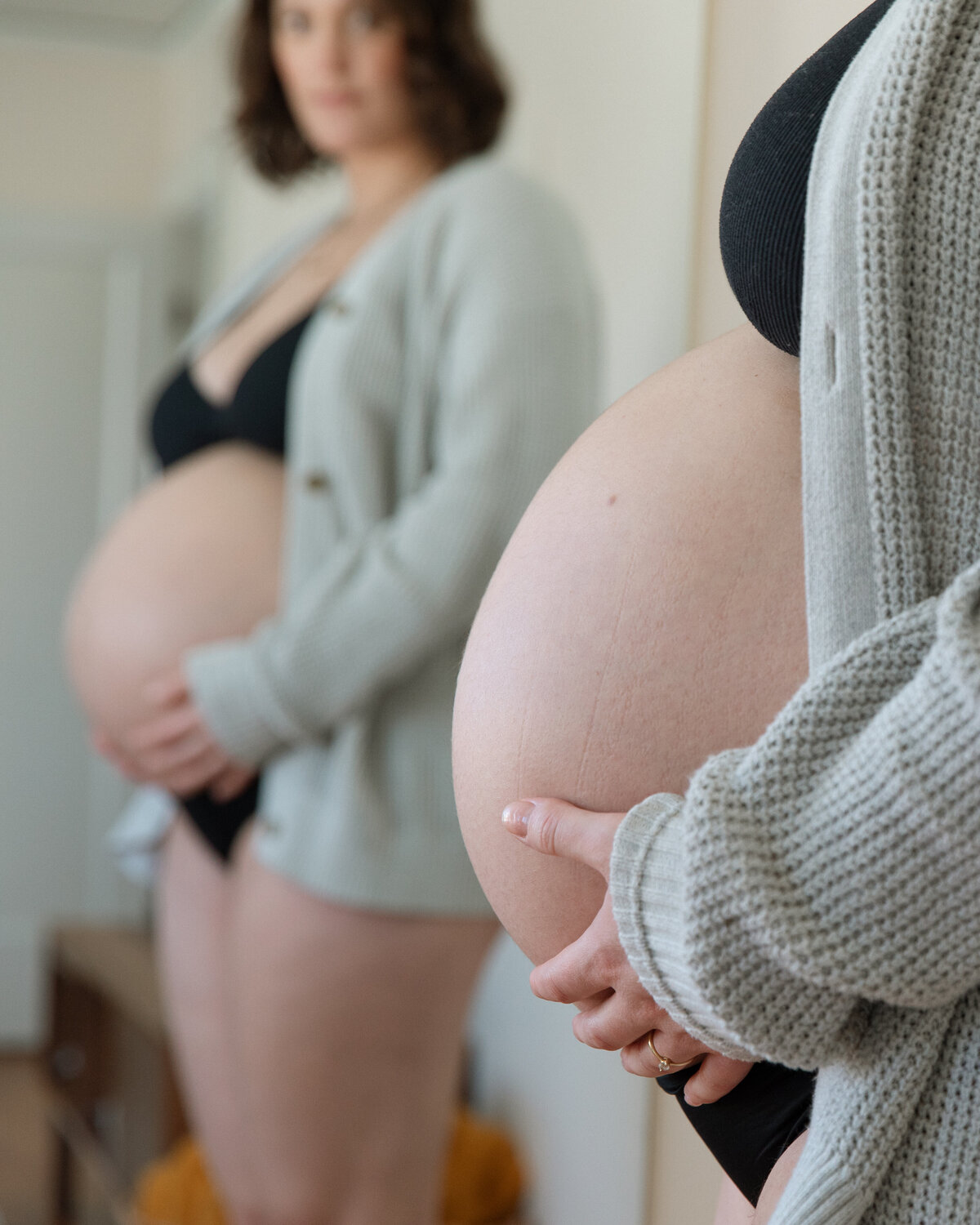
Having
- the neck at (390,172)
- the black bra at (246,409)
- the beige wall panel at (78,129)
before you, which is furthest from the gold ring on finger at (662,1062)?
the beige wall panel at (78,129)

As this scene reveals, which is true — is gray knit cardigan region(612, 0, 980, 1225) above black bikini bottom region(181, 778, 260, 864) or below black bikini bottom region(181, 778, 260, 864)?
above

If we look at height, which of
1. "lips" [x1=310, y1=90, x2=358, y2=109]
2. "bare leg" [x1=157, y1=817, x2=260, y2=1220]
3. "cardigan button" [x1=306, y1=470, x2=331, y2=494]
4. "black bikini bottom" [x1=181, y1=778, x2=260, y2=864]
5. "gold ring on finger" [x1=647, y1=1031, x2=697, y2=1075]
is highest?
"lips" [x1=310, y1=90, x2=358, y2=109]

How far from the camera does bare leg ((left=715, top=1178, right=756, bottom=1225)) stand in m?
0.50

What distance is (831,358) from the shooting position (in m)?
0.44

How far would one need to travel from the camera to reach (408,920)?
→ 3.42 feet

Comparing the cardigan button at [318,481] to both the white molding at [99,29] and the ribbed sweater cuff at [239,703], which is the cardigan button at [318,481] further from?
the white molding at [99,29]

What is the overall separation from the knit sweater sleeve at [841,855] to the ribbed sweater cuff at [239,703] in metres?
0.66

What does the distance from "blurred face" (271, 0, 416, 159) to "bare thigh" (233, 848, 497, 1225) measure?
2.26ft

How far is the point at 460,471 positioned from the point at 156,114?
242cm

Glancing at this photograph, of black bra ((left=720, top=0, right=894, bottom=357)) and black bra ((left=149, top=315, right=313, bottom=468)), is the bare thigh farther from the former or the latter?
black bra ((left=720, top=0, right=894, bottom=357))

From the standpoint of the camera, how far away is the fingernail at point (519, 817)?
0.48 m

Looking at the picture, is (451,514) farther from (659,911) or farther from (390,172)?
(659,911)

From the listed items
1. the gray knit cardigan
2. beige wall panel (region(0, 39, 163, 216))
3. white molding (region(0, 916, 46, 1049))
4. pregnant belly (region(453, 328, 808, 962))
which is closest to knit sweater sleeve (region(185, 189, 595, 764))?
pregnant belly (region(453, 328, 808, 962))

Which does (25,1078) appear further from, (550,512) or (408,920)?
(550,512)
